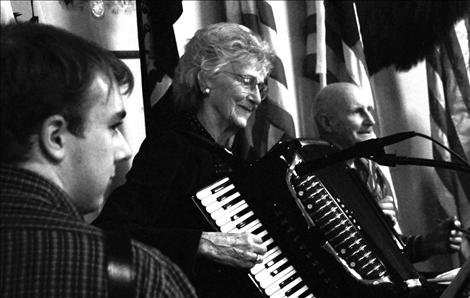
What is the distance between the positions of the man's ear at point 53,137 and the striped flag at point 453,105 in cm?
344

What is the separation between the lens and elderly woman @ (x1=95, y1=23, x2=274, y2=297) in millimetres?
2312

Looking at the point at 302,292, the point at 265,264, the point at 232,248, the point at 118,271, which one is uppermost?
the point at 118,271

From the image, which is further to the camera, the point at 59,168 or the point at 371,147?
the point at 371,147

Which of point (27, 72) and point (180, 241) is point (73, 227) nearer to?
point (27, 72)

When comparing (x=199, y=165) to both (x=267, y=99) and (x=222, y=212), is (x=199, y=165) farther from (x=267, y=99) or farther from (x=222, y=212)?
(x=267, y=99)

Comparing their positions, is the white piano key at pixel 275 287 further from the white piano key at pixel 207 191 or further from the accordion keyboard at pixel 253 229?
the white piano key at pixel 207 191

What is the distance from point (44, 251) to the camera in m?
1.17

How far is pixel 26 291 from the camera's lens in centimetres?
117

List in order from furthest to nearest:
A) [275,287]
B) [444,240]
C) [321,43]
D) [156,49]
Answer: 1. [321,43]
2. [156,49]
3. [444,240]
4. [275,287]

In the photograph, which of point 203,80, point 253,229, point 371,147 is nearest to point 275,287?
point 253,229

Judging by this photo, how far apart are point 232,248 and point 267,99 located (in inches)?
77.8

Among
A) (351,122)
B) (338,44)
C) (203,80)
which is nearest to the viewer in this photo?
(203,80)

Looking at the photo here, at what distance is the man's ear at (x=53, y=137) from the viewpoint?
1.26m

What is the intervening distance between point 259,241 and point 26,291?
124cm
